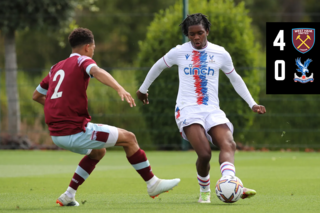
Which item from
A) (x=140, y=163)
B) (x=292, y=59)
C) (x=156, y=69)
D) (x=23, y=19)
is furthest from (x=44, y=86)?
(x=292, y=59)

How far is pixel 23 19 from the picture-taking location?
15047 mm

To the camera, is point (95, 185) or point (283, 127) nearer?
point (95, 185)

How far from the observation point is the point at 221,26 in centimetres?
1450

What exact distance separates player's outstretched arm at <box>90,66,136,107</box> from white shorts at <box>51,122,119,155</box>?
60 cm

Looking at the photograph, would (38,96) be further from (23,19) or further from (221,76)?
(23,19)

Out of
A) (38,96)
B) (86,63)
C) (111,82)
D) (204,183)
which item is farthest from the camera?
(38,96)

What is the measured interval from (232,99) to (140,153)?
846 cm

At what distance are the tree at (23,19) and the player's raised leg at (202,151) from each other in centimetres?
956

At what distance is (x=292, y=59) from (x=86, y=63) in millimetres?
10498

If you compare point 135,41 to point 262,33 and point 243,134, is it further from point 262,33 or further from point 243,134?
point 243,134

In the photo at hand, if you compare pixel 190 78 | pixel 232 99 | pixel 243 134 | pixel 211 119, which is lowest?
pixel 243 134

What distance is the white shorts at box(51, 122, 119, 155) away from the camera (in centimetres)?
584

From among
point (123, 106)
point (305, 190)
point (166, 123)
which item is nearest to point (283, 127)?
point (166, 123)

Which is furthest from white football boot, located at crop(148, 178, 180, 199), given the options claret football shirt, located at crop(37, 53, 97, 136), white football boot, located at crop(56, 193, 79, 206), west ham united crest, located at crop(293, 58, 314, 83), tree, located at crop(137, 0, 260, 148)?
west ham united crest, located at crop(293, 58, 314, 83)
